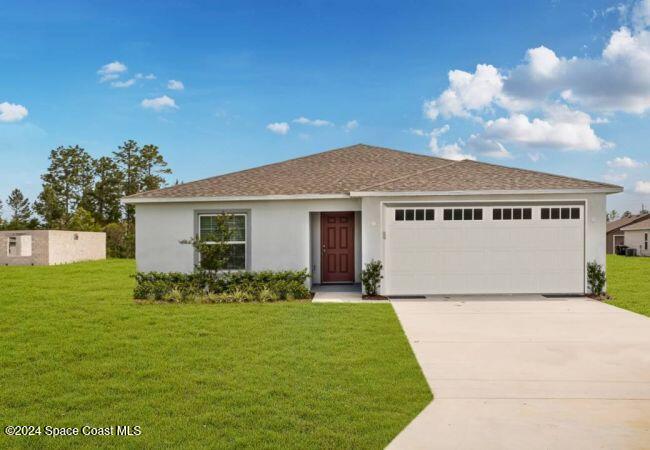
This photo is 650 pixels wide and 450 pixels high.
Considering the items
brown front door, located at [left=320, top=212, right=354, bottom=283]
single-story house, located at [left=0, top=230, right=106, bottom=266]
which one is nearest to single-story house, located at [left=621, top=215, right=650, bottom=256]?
brown front door, located at [left=320, top=212, right=354, bottom=283]

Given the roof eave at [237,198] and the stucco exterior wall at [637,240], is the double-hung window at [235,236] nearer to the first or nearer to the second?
the roof eave at [237,198]

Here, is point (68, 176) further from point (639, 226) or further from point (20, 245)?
point (639, 226)

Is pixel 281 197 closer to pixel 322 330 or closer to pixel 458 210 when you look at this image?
pixel 458 210

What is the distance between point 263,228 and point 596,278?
860 cm

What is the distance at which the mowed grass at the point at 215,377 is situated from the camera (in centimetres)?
387

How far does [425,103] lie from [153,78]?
12536mm

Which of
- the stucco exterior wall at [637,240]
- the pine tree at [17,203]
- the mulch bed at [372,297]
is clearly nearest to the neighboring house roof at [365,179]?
the mulch bed at [372,297]

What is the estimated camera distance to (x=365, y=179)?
1407 cm

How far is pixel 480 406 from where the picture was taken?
446cm

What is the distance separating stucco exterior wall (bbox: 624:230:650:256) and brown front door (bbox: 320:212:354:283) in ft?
109

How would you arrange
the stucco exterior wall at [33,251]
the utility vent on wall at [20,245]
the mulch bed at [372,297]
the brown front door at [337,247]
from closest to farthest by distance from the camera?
the mulch bed at [372,297], the brown front door at [337,247], the stucco exterior wall at [33,251], the utility vent on wall at [20,245]

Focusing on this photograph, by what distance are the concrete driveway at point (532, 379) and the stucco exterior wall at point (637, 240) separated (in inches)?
1331

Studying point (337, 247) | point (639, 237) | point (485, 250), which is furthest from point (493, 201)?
point (639, 237)

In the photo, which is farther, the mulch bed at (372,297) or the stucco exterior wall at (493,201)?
the stucco exterior wall at (493,201)
